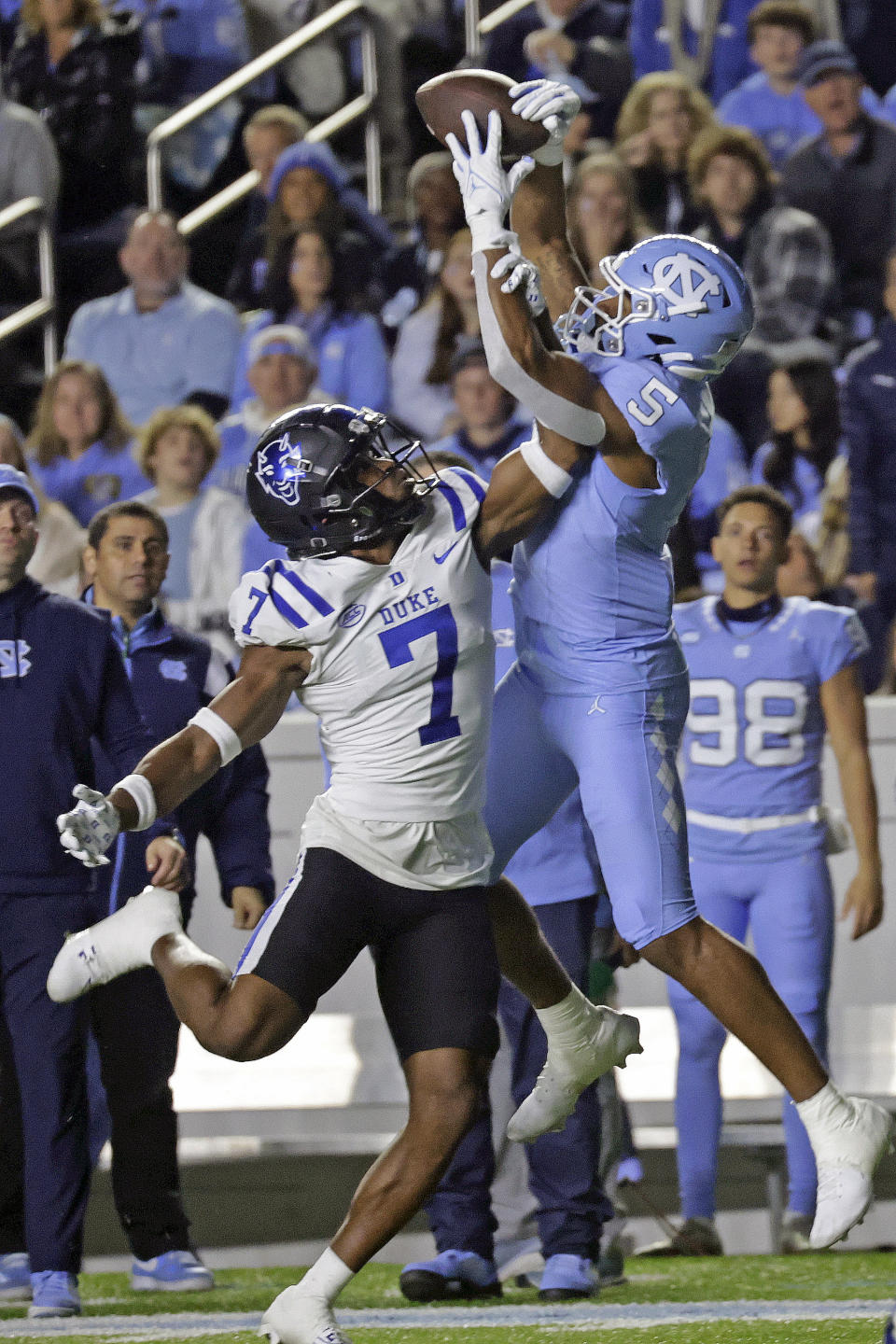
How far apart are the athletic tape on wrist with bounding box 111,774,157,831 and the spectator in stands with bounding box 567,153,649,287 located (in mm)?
4519

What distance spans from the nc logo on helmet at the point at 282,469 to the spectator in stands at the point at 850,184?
493cm

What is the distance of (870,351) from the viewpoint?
7.30 m

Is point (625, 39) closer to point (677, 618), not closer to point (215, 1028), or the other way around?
point (677, 618)

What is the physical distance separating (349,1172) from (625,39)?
501 centimetres

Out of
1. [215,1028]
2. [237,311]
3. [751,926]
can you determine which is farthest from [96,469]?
[215,1028]

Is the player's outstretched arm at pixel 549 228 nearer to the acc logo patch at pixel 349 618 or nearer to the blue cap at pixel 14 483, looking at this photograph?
the acc logo patch at pixel 349 618

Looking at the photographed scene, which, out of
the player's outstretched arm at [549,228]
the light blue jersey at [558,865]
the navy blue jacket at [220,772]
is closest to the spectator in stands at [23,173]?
the navy blue jacket at [220,772]

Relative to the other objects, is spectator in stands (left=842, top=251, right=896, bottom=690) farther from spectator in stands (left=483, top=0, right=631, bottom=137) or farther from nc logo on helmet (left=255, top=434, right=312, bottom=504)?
nc logo on helmet (left=255, top=434, right=312, bottom=504)

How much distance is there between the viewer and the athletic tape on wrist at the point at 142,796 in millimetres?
3281

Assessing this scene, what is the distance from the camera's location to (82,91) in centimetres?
880

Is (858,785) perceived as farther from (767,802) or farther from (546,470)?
(546,470)

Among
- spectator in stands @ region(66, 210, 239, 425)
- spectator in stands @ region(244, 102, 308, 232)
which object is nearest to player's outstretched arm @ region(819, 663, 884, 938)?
spectator in stands @ region(66, 210, 239, 425)

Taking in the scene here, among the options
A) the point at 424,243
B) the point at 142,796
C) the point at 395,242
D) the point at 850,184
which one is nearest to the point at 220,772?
the point at 142,796

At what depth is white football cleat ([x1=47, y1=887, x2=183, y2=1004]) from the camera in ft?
11.8
